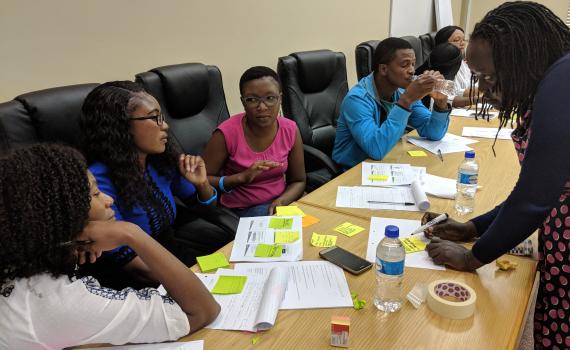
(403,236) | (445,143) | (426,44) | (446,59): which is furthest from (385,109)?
(426,44)

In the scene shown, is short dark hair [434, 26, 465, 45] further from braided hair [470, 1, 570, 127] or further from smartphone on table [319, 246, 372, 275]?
smartphone on table [319, 246, 372, 275]

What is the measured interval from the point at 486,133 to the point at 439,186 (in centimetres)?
96

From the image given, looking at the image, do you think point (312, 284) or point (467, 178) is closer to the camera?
point (312, 284)

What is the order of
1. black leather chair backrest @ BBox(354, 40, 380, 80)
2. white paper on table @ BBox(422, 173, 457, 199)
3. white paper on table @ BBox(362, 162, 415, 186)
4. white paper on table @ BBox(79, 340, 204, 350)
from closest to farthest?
white paper on table @ BBox(79, 340, 204, 350)
white paper on table @ BBox(422, 173, 457, 199)
white paper on table @ BBox(362, 162, 415, 186)
black leather chair backrest @ BBox(354, 40, 380, 80)

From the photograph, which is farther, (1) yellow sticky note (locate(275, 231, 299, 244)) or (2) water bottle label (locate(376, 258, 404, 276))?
(1) yellow sticky note (locate(275, 231, 299, 244))

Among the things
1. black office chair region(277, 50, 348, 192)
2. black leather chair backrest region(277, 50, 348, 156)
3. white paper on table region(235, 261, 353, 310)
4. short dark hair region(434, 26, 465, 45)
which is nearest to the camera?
white paper on table region(235, 261, 353, 310)

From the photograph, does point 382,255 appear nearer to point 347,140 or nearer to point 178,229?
point 178,229

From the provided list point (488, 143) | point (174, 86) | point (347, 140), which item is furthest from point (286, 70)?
point (488, 143)

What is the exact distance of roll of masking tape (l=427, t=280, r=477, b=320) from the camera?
3.16 feet

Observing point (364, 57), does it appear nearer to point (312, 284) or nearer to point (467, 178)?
point (467, 178)

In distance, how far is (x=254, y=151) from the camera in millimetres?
1973

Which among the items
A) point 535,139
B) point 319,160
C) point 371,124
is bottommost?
point 319,160

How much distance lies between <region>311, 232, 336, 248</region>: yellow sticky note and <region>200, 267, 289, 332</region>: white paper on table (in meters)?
0.17

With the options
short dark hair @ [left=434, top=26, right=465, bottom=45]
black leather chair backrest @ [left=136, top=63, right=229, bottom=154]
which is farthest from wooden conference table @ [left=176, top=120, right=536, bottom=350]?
short dark hair @ [left=434, top=26, right=465, bottom=45]
